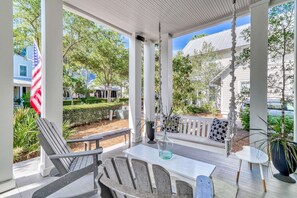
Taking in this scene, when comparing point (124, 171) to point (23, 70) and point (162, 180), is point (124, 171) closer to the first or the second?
point (162, 180)

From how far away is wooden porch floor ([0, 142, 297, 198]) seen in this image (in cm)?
223

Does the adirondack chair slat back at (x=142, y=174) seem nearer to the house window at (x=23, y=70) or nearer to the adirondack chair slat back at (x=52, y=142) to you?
the adirondack chair slat back at (x=52, y=142)

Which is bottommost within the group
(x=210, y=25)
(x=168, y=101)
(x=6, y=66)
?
(x=168, y=101)

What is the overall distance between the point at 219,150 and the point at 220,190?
4.59 ft

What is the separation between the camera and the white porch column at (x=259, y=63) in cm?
311

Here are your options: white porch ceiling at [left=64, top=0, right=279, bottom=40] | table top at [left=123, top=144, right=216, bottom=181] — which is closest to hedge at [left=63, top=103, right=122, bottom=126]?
white porch ceiling at [left=64, top=0, right=279, bottom=40]

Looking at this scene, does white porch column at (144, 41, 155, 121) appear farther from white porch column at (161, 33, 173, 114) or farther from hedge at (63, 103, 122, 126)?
hedge at (63, 103, 122, 126)

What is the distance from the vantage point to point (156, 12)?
3625 millimetres

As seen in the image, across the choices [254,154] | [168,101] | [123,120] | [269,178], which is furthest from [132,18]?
[123,120]

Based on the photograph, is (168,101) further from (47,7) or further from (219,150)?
(47,7)

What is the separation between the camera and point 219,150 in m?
2.99

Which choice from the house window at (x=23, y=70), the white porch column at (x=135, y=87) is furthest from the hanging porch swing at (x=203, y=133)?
the house window at (x=23, y=70)

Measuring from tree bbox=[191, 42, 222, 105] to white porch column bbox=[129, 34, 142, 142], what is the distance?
203 centimetres

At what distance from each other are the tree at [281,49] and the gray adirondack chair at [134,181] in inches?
144
